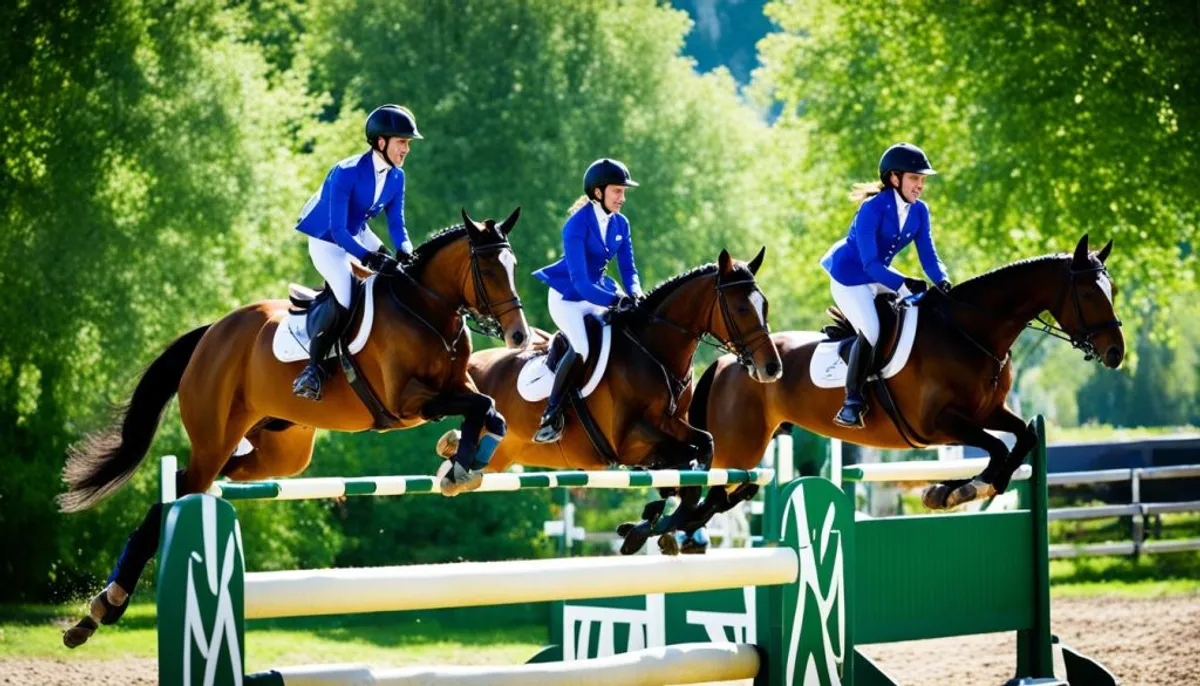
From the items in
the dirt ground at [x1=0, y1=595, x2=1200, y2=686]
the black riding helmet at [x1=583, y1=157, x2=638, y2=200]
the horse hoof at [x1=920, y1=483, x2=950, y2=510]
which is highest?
the black riding helmet at [x1=583, y1=157, x2=638, y2=200]

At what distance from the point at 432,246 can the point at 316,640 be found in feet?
22.4

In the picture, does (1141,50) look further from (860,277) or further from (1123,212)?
(860,277)

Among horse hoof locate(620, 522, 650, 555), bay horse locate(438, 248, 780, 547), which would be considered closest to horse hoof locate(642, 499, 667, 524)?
bay horse locate(438, 248, 780, 547)

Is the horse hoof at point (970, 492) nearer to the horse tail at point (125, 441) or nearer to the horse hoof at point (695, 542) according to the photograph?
the horse hoof at point (695, 542)

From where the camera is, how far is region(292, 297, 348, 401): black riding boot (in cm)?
763

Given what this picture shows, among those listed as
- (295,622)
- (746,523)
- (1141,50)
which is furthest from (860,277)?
(1141,50)

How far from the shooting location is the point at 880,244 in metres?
9.00

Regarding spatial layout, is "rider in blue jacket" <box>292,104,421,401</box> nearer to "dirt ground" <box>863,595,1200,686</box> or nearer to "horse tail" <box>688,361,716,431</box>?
"horse tail" <box>688,361,716,431</box>

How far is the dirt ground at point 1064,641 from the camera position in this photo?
9625 mm

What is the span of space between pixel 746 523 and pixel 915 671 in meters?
3.94

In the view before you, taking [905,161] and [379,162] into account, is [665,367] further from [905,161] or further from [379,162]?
[379,162]

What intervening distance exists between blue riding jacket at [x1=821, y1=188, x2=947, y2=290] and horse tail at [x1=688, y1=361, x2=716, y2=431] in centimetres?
116

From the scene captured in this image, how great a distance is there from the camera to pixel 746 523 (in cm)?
1430

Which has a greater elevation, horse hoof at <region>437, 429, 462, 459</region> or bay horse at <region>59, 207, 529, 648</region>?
bay horse at <region>59, 207, 529, 648</region>
